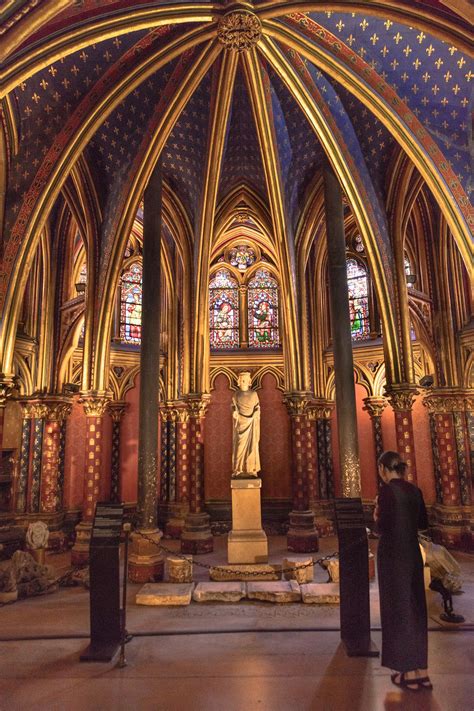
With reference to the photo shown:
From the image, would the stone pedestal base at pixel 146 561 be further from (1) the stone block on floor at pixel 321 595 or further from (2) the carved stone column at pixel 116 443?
(2) the carved stone column at pixel 116 443

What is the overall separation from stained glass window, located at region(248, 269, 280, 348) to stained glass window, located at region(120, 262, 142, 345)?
4278 mm

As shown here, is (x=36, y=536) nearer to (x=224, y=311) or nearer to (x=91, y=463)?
(x=91, y=463)

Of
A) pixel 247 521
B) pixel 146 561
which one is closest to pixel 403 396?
pixel 247 521

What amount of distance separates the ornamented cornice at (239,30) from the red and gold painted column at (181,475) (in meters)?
9.27

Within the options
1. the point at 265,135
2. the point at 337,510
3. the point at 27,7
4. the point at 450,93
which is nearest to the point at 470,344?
the point at 450,93

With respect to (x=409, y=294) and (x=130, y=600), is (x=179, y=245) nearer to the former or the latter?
(x=409, y=294)

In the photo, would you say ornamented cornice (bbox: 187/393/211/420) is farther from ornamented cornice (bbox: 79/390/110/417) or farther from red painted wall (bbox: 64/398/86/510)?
red painted wall (bbox: 64/398/86/510)

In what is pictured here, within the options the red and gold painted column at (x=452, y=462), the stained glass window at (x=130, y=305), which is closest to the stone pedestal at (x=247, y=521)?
the red and gold painted column at (x=452, y=462)

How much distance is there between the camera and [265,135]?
1285 centimetres

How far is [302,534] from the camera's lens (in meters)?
13.0

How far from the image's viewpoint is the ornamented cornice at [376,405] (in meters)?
17.5

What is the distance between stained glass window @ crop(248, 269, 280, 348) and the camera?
1931 cm

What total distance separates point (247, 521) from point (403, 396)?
503cm

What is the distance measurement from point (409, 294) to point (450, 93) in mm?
6152
